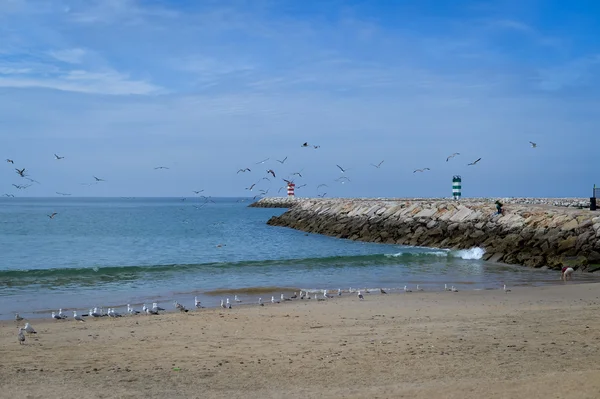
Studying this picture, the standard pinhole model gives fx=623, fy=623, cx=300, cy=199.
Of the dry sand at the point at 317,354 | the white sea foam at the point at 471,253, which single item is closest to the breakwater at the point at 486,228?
the white sea foam at the point at 471,253

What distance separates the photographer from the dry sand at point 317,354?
7.47 meters

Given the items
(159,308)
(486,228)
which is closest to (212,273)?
(159,308)

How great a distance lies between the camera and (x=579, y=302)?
48.6 ft

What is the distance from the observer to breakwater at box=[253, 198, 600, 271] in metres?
24.7

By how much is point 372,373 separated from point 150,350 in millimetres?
3814

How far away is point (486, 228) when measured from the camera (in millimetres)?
32469

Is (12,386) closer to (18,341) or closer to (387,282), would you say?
(18,341)

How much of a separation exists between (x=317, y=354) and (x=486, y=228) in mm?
24999

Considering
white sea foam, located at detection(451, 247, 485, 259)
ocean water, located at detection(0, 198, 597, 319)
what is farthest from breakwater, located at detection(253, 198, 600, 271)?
ocean water, located at detection(0, 198, 597, 319)

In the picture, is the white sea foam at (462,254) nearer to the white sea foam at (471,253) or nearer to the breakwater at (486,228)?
→ the white sea foam at (471,253)

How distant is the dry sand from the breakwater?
36.3 ft

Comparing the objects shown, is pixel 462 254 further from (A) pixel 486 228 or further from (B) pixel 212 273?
(B) pixel 212 273

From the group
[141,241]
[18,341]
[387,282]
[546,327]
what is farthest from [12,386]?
[141,241]

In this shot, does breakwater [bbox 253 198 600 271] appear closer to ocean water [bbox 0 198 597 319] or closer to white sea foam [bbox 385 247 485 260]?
white sea foam [bbox 385 247 485 260]
